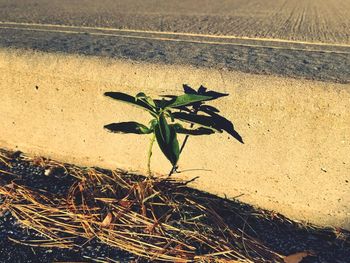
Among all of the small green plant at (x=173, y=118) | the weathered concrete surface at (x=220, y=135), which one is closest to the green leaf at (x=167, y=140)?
the small green plant at (x=173, y=118)

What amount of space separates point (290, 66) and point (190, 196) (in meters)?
0.56

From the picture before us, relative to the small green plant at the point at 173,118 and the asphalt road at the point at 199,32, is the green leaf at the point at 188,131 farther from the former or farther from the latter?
the asphalt road at the point at 199,32

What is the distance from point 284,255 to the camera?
129 cm

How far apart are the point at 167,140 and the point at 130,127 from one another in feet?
0.57

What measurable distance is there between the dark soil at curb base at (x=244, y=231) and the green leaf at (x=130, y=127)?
1.04 feet

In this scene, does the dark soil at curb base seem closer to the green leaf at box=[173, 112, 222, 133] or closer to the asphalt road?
the green leaf at box=[173, 112, 222, 133]

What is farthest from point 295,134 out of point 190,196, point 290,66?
point 190,196

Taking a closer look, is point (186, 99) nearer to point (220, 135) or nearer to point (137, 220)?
point (220, 135)

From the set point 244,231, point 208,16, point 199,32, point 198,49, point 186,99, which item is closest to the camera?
point 186,99

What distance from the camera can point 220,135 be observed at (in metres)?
1.45

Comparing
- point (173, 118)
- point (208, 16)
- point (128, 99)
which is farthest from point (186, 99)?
point (208, 16)

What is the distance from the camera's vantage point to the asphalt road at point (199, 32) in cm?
158

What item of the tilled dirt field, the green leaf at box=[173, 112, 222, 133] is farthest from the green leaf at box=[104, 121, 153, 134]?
the tilled dirt field

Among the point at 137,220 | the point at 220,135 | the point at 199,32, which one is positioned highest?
the point at 199,32
